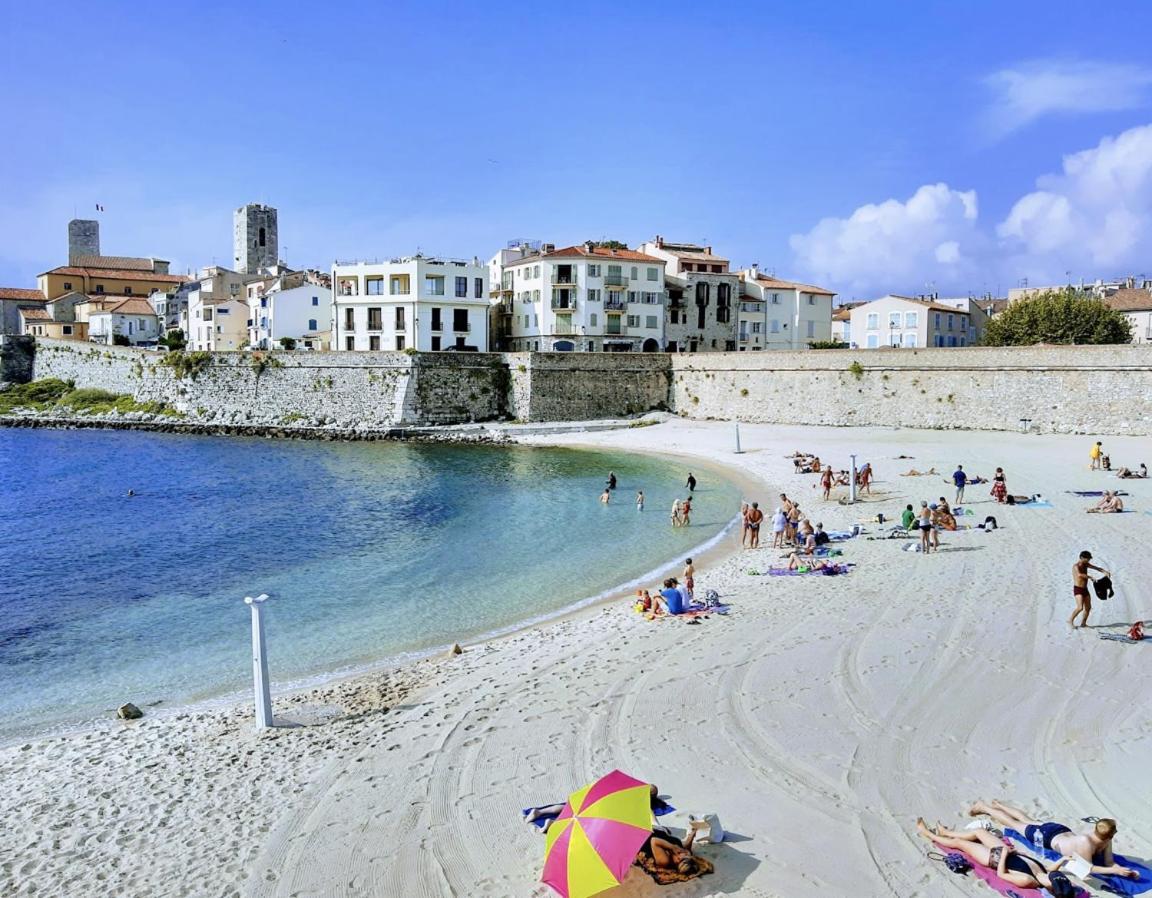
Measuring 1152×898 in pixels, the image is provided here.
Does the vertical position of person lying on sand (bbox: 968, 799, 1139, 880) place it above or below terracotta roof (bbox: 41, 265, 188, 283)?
below

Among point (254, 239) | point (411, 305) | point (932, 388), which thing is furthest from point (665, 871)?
point (254, 239)

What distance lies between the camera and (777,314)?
68.5m

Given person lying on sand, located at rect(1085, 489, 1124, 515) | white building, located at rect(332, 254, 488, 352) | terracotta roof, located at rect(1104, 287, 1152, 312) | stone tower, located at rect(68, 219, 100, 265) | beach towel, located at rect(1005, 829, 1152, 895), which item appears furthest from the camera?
stone tower, located at rect(68, 219, 100, 265)

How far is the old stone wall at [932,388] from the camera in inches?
1516

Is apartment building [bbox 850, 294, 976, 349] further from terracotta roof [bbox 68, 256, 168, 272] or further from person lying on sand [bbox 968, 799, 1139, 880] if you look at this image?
terracotta roof [bbox 68, 256, 168, 272]

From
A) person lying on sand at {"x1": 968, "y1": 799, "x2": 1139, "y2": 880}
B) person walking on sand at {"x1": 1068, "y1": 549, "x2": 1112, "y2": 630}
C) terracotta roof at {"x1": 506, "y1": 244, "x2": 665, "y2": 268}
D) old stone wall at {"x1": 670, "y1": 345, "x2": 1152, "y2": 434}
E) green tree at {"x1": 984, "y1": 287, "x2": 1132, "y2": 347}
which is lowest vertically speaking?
person lying on sand at {"x1": 968, "y1": 799, "x2": 1139, "y2": 880}

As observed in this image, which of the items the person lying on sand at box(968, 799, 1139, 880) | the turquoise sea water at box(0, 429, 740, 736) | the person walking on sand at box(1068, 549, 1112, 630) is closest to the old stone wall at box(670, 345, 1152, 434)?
the turquoise sea water at box(0, 429, 740, 736)

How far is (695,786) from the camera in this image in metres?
8.57

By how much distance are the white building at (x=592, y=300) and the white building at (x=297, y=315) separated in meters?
16.3

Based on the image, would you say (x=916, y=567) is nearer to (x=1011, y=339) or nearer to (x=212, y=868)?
(x=212, y=868)

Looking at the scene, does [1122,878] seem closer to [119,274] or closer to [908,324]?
[908,324]

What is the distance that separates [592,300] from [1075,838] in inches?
2213

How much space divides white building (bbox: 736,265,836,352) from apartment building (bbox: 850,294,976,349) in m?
3.21

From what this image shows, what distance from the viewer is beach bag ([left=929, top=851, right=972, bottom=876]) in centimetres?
699
